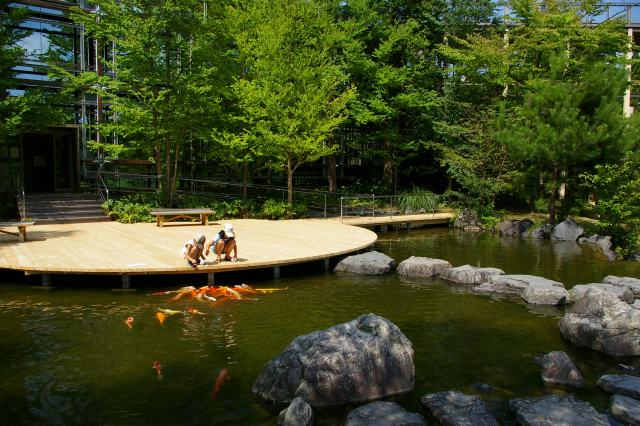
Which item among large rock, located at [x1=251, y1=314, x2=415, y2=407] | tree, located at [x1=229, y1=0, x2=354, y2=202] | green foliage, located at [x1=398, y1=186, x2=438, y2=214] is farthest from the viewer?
green foliage, located at [x1=398, y1=186, x2=438, y2=214]

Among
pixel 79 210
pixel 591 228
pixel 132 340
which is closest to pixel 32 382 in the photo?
pixel 132 340

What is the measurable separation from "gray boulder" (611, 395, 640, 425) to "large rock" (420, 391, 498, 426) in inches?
63.3

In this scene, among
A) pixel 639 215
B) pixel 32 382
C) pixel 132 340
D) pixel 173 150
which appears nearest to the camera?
pixel 32 382

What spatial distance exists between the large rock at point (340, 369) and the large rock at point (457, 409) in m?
0.60

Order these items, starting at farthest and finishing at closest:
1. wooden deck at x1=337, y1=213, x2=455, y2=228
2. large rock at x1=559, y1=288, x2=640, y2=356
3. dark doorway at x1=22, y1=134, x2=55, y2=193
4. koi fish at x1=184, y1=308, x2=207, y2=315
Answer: dark doorway at x1=22, y1=134, x2=55, y2=193 → wooden deck at x1=337, y1=213, x2=455, y2=228 → koi fish at x1=184, y1=308, x2=207, y2=315 → large rock at x1=559, y1=288, x2=640, y2=356

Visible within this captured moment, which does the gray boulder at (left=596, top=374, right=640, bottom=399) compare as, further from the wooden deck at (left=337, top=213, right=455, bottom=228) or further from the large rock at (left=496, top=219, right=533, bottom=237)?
the large rock at (left=496, top=219, right=533, bottom=237)

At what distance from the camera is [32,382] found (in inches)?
277

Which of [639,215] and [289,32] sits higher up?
[289,32]

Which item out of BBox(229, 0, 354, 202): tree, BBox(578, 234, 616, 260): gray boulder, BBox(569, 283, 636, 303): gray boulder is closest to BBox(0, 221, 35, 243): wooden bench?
BBox(229, 0, 354, 202): tree

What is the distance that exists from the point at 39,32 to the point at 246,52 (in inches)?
338

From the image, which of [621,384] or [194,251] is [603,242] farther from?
[194,251]

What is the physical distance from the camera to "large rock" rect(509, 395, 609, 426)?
236 inches

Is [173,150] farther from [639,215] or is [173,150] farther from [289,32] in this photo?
[639,215]

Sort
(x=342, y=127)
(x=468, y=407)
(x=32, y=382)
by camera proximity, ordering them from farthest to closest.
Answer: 1. (x=342, y=127)
2. (x=32, y=382)
3. (x=468, y=407)
